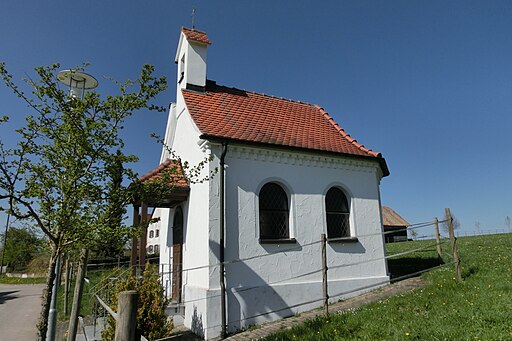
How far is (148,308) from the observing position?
7.53 meters

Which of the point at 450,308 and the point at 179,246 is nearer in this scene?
the point at 450,308

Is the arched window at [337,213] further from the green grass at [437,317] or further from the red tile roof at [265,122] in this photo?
the green grass at [437,317]

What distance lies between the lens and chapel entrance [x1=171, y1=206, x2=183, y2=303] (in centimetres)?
1073

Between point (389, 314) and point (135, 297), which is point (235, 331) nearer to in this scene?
point (389, 314)

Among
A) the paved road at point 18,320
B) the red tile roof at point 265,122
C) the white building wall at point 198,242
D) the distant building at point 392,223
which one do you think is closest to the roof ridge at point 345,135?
the red tile roof at point 265,122

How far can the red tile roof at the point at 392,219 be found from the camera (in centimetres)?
4481

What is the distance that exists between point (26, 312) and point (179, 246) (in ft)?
36.0

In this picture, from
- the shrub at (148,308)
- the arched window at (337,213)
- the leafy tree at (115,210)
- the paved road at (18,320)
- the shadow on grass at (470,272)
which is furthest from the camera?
the paved road at (18,320)

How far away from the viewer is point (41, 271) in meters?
43.8

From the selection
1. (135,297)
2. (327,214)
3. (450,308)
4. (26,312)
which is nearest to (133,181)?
(135,297)

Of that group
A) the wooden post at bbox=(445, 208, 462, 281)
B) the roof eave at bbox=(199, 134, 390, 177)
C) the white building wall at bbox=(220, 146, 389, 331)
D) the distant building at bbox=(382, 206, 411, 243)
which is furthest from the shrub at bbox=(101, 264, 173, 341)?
the distant building at bbox=(382, 206, 411, 243)

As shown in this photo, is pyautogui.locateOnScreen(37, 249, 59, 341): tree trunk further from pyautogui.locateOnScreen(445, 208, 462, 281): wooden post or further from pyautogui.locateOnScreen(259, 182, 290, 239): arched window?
pyautogui.locateOnScreen(445, 208, 462, 281): wooden post

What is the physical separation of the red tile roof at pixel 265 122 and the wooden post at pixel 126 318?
6.24 meters

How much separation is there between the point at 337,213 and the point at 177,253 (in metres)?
5.35
